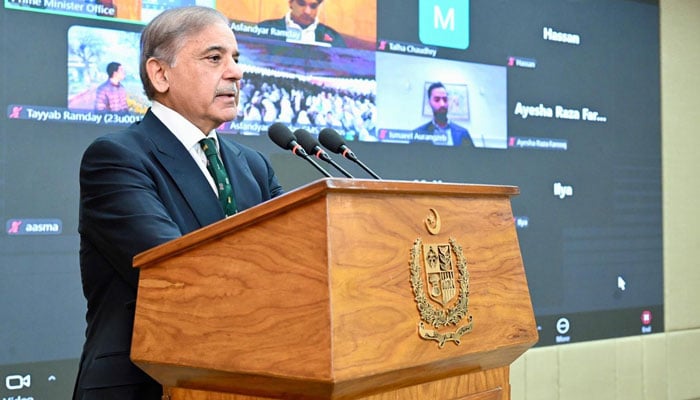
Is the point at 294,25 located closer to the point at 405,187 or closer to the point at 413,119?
the point at 413,119

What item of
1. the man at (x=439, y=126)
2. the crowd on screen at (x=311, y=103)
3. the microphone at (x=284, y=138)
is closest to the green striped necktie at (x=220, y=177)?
the microphone at (x=284, y=138)

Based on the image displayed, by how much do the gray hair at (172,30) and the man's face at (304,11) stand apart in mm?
1887

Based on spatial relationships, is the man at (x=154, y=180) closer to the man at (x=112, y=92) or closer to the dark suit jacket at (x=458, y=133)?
the man at (x=112, y=92)

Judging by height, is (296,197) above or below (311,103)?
below

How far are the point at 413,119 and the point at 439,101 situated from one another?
0.20 meters

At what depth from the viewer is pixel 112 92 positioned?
342 centimetres

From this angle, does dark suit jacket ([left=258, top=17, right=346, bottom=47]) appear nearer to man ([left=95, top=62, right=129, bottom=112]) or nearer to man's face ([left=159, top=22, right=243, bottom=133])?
man ([left=95, top=62, right=129, bottom=112])

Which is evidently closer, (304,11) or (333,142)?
(333,142)

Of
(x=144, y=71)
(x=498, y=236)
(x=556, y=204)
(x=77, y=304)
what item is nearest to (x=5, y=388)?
(x=77, y=304)

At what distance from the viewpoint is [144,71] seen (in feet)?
7.00

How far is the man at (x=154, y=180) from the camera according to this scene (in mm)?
1787

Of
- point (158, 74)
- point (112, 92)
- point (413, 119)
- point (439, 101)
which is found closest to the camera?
point (158, 74)

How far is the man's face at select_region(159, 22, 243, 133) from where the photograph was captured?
207cm

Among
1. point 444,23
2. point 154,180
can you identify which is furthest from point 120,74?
point 444,23
